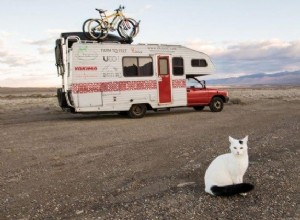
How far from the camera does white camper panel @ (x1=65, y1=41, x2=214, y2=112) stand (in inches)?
621

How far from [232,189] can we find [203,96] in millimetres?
13973

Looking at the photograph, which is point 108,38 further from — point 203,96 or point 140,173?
point 140,173

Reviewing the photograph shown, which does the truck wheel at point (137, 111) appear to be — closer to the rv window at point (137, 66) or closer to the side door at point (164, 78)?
the side door at point (164, 78)

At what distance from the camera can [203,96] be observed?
62.9 feet

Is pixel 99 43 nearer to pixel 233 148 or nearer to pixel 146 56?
pixel 146 56

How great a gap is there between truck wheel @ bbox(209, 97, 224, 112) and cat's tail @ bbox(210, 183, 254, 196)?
13976mm

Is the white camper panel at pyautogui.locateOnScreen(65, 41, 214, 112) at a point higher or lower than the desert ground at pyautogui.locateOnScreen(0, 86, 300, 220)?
higher

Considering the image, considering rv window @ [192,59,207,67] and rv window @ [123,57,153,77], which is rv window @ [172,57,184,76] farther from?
rv window @ [123,57,153,77]

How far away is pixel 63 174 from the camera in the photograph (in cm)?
760

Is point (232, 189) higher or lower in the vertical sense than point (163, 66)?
lower

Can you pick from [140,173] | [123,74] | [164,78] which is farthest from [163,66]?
[140,173]

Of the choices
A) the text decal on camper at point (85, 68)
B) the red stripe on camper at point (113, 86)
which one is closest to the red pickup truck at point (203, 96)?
the red stripe on camper at point (113, 86)

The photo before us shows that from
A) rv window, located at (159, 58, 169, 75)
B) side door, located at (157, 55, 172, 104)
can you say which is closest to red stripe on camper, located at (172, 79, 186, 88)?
side door, located at (157, 55, 172, 104)

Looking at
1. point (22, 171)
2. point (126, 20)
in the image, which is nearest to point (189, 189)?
point (22, 171)
